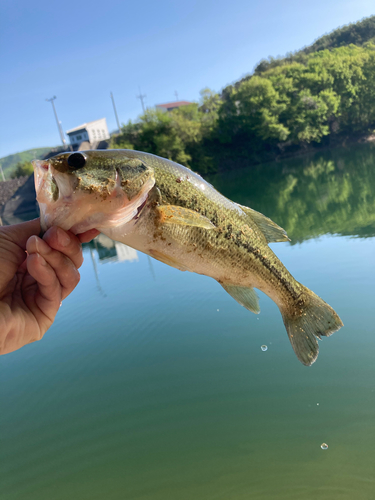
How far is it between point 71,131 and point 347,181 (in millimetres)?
70741

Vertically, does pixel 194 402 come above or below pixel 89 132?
below

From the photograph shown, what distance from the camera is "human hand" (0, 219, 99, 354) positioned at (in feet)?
7.49

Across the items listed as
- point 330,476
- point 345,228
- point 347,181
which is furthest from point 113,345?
point 347,181

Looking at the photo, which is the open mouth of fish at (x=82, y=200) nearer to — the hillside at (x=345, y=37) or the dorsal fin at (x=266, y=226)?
the dorsal fin at (x=266, y=226)

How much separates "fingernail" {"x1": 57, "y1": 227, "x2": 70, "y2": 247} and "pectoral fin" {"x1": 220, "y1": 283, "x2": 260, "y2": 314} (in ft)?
3.94

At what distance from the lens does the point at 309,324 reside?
2.86m

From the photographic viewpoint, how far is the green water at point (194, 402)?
5.04 m

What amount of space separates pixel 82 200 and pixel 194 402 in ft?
17.8

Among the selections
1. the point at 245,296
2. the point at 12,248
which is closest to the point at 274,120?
the point at 245,296

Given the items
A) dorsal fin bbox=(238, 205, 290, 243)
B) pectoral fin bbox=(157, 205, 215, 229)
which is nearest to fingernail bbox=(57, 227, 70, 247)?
pectoral fin bbox=(157, 205, 215, 229)

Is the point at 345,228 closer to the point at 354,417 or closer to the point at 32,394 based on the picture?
the point at 354,417

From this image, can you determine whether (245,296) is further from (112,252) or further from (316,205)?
(316,205)

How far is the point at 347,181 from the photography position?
24.8m

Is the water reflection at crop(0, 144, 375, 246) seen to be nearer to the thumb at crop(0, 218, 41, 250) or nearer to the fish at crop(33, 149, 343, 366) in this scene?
the fish at crop(33, 149, 343, 366)
